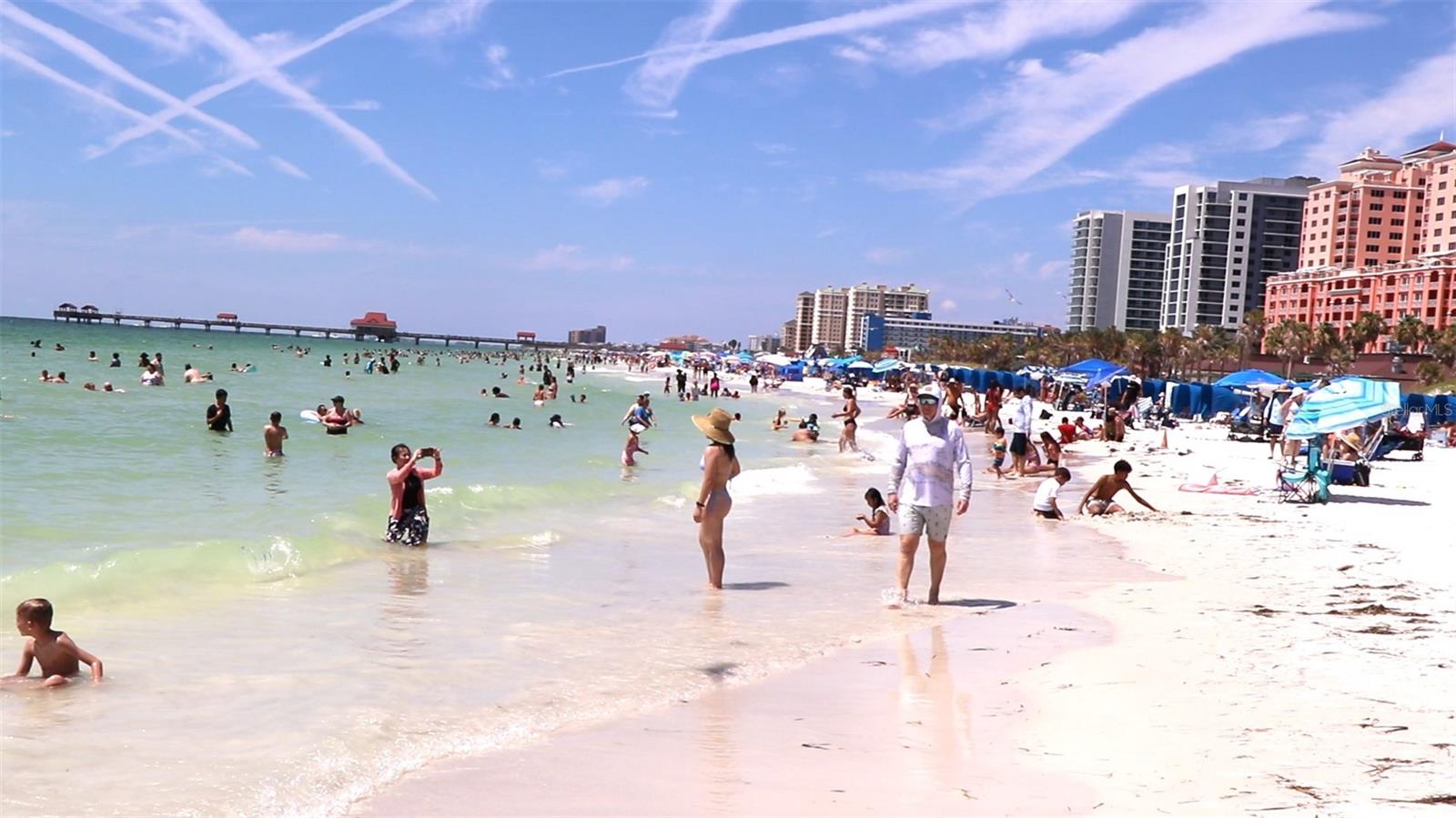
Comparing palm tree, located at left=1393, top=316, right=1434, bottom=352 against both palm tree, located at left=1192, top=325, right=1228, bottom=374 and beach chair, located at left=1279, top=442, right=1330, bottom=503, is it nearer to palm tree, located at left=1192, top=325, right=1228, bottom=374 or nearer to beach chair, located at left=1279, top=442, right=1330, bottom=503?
palm tree, located at left=1192, top=325, right=1228, bottom=374

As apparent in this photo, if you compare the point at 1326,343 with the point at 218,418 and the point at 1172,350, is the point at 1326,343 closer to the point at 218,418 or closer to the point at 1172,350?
the point at 1172,350

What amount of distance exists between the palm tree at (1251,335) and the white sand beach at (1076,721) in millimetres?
83691

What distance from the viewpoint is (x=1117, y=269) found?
163 metres

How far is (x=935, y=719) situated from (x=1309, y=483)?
36.9ft

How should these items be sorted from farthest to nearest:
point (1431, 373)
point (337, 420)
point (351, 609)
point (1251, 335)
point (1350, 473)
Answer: point (1251, 335) → point (1431, 373) → point (337, 420) → point (1350, 473) → point (351, 609)

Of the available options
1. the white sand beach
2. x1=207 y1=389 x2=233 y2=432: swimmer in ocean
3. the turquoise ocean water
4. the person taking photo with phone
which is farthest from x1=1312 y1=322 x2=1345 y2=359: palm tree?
the person taking photo with phone

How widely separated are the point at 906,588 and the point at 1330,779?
13.3ft

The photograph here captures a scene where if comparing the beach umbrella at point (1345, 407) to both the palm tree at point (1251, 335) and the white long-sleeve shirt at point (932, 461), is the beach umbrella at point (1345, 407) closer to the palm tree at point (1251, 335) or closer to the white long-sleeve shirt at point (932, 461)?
A: the white long-sleeve shirt at point (932, 461)

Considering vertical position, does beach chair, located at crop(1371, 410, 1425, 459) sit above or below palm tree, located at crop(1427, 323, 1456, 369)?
below

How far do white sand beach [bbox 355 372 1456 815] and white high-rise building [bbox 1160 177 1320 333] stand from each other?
13603 cm

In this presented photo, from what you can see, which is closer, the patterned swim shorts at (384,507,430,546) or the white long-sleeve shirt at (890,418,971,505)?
the white long-sleeve shirt at (890,418,971,505)

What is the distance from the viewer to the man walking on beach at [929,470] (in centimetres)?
730

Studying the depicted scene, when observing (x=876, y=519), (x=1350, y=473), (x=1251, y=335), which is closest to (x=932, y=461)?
(x=876, y=519)

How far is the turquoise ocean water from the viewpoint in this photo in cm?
467
